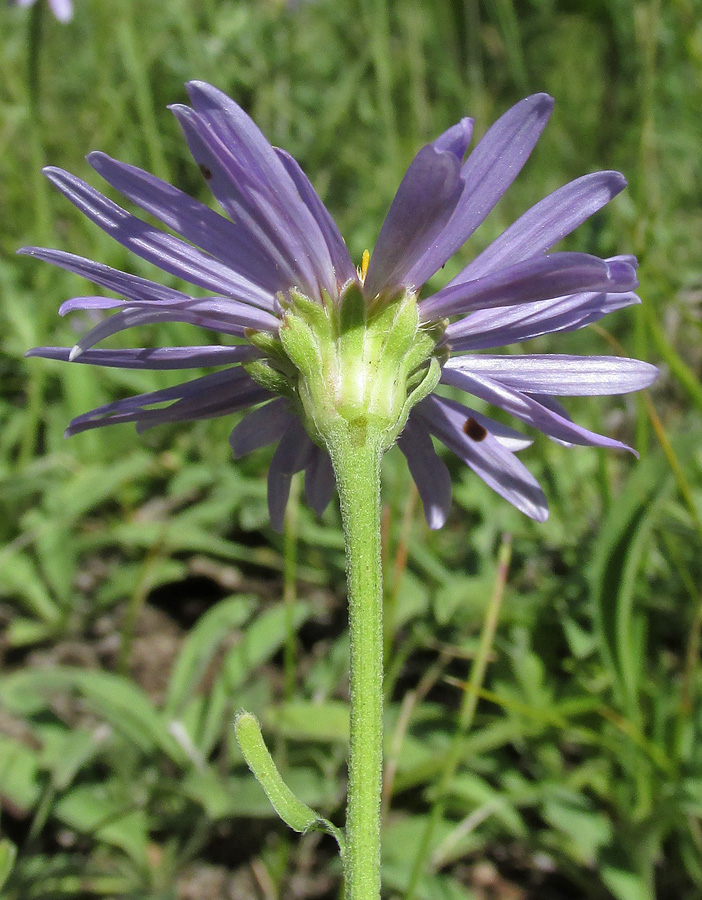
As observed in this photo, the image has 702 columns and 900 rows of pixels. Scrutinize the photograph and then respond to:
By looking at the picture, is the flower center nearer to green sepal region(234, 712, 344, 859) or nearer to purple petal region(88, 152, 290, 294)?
purple petal region(88, 152, 290, 294)

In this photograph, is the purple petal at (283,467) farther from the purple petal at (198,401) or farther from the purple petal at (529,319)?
the purple petal at (529,319)

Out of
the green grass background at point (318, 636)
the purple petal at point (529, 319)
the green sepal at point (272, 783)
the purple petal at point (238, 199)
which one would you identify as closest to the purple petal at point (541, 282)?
the purple petal at point (529, 319)

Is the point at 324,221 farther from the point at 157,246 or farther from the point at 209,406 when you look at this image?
the point at 209,406

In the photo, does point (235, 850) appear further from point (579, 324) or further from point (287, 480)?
point (579, 324)

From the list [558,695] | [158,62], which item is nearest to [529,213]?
[558,695]

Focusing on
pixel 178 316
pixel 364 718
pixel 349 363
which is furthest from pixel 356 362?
pixel 364 718
